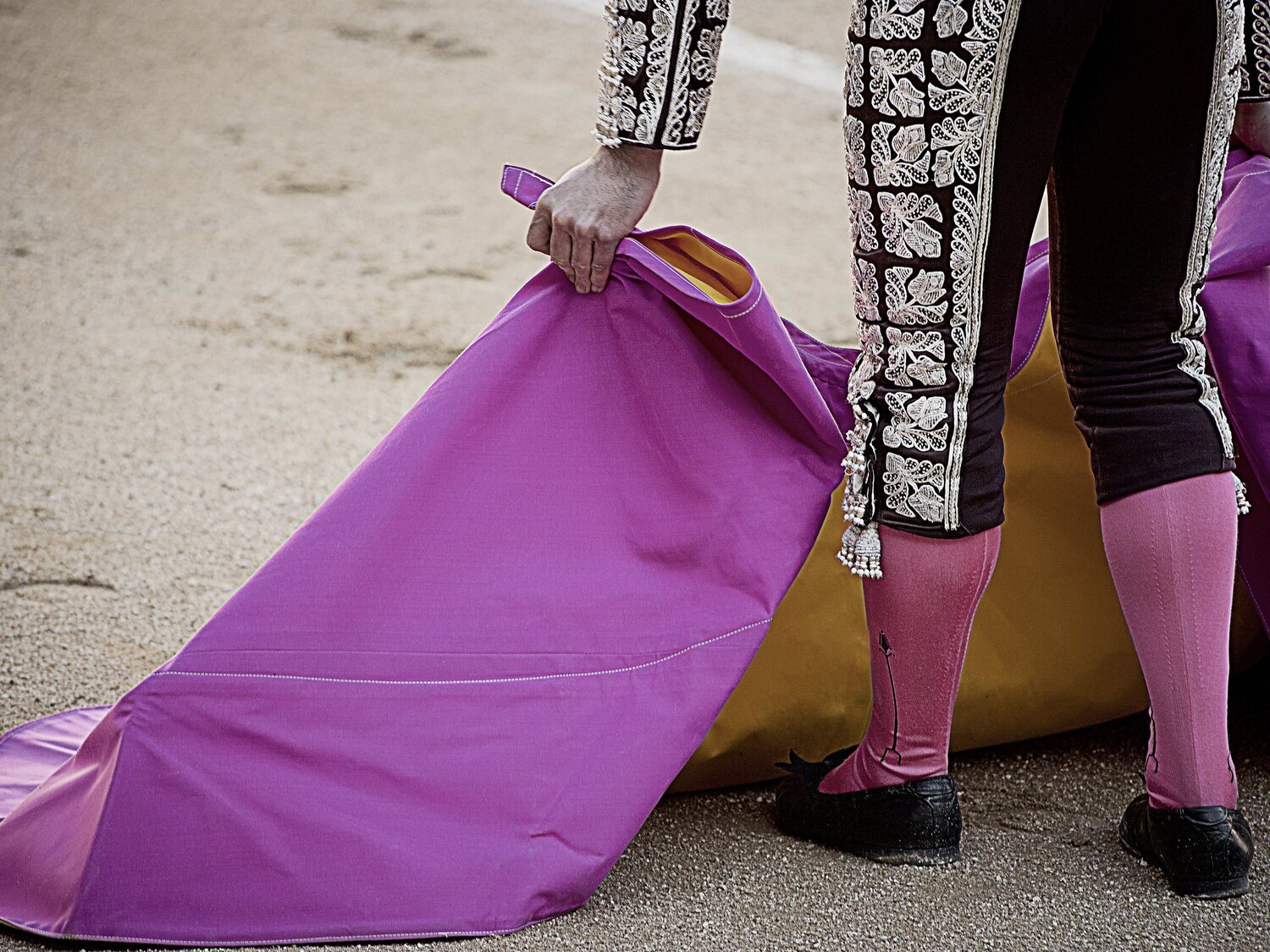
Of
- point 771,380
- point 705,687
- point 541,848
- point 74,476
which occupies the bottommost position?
point 74,476

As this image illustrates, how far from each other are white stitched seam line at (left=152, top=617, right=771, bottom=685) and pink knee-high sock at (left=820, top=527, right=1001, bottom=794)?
12 centimetres

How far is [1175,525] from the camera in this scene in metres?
1.23

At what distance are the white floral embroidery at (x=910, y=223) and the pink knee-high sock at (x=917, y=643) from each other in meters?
0.25

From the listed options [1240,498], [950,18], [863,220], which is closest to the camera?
[950,18]

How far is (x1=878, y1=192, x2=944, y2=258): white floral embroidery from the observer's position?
1145mm

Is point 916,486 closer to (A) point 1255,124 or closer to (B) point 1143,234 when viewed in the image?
(B) point 1143,234

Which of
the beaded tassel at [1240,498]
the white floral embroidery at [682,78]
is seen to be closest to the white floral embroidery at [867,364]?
the white floral embroidery at [682,78]

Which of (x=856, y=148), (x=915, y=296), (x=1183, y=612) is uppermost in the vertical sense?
(x=856, y=148)

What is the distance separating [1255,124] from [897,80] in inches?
23.5

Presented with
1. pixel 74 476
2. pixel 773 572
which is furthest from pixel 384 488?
pixel 74 476

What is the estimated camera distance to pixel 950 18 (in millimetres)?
1088

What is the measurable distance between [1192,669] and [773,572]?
0.38 metres

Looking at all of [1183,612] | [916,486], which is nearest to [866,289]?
[916,486]

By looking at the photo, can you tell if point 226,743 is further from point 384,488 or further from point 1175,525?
point 1175,525
